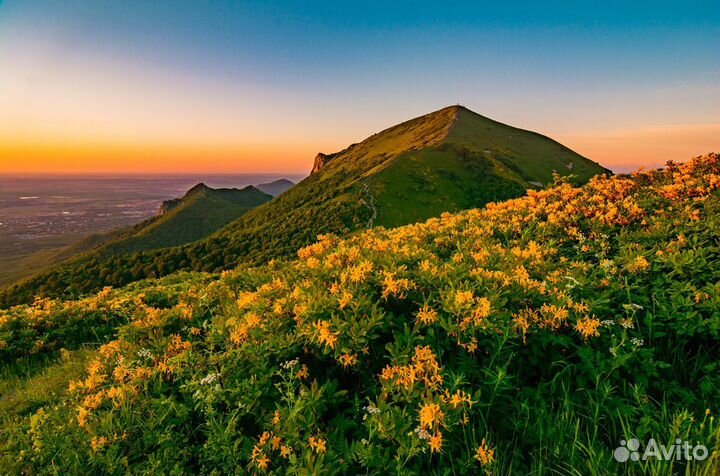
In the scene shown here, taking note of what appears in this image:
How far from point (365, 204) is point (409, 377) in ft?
198

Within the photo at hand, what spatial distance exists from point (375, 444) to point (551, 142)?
134 m

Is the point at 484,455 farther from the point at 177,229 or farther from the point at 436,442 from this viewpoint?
the point at 177,229

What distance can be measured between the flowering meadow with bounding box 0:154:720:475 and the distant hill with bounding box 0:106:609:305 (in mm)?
42741

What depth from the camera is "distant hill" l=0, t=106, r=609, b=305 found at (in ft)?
197

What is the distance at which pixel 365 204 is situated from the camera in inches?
2466

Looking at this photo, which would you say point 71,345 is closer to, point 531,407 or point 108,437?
point 108,437

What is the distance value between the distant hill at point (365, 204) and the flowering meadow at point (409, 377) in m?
42.7

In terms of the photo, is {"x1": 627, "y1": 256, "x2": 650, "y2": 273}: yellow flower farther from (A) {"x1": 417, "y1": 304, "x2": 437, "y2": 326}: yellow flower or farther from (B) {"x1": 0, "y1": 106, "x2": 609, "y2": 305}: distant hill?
(B) {"x1": 0, "y1": 106, "x2": 609, "y2": 305}: distant hill

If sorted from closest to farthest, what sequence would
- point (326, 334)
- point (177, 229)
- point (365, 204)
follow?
point (326, 334) → point (365, 204) → point (177, 229)

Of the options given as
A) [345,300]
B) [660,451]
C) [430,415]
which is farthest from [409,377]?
[660,451]

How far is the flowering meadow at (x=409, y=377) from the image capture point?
8.78 feet

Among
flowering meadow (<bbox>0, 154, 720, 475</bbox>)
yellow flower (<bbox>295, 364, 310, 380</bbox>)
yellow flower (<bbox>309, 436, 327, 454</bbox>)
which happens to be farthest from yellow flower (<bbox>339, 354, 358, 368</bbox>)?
yellow flower (<bbox>309, 436, 327, 454</bbox>)

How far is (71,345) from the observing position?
6473 millimetres

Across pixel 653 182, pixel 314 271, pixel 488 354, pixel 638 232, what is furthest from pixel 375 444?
pixel 653 182
